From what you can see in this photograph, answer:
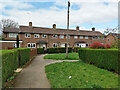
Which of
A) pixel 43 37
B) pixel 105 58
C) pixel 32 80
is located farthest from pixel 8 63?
pixel 43 37

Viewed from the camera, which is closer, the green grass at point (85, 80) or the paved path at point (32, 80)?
the green grass at point (85, 80)

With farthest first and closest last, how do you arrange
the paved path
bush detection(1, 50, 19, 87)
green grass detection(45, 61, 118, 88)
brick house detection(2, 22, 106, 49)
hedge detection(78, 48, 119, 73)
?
brick house detection(2, 22, 106, 49)
hedge detection(78, 48, 119, 73)
the paved path
bush detection(1, 50, 19, 87)
green grass detection(45, 61, 118, 88)

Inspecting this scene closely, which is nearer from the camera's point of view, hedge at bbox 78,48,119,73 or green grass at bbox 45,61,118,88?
green grass at bbox 45,61,118,88

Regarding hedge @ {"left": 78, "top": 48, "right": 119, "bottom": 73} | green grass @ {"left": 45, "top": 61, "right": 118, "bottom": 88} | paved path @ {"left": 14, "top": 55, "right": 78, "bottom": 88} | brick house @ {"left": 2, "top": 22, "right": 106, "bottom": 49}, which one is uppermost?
brick house @ {"left": 2, "top": 22, "right": 106, "bottom": 49}

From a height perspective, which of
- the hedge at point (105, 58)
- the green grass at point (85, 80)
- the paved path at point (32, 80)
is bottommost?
the paved path at point (32, 80)

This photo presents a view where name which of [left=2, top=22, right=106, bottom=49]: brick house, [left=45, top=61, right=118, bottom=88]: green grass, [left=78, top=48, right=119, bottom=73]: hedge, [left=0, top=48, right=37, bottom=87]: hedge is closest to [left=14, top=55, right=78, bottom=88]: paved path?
[left=45, top=61, right=118, bottom=88]: green grass

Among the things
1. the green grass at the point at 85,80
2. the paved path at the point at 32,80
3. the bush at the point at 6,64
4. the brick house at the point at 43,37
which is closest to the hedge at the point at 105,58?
the green grass at the point at 85,80

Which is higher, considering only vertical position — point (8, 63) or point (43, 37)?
point (43, 37)

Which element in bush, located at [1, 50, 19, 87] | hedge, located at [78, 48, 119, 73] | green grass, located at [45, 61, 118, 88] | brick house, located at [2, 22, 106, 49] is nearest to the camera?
green grass, located at [45, 61, 118, 88]

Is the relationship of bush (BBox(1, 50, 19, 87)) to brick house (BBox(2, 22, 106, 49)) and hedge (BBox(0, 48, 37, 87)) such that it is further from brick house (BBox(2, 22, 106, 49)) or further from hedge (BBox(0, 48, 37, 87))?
brick house (BBox(2, 22, 106, 49))

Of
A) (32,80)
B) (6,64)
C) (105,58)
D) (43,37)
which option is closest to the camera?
(6,64)

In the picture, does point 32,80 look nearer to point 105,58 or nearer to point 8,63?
point 8,63

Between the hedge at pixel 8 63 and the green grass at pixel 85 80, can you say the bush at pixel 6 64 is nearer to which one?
the hedge at pixel 8 63

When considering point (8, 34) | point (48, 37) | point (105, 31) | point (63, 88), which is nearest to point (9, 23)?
point (8, 34)
